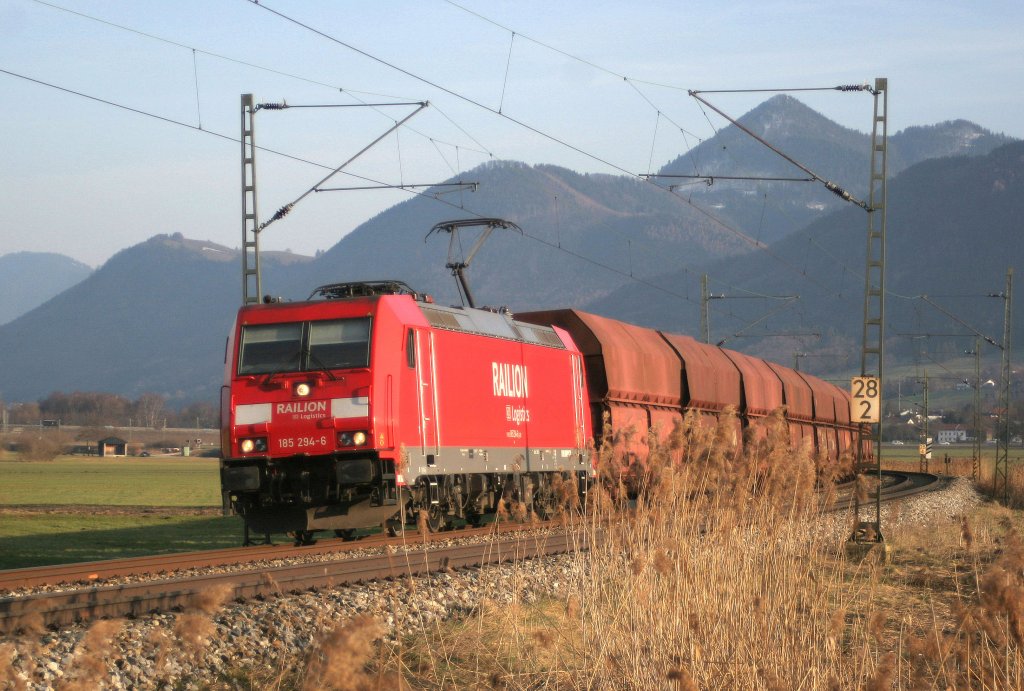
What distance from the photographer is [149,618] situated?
31.7ft

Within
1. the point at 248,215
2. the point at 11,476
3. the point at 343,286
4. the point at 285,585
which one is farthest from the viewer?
the point at 11,476

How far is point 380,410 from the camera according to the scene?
17656mm

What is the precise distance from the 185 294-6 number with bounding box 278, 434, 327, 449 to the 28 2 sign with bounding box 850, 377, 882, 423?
25.4 feet

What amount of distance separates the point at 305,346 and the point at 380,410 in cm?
158

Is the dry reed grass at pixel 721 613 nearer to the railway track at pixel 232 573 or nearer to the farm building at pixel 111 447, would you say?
the railway track at pixel 232 573

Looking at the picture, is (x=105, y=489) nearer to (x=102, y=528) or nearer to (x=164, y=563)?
(x=102, y=528)

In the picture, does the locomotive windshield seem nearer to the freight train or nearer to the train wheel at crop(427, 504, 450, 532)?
the freight train

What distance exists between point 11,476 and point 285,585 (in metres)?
65.8

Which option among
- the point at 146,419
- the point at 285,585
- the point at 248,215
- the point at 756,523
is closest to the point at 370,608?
the point at 285,585

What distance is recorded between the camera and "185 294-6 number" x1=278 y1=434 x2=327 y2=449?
1766 centimetres

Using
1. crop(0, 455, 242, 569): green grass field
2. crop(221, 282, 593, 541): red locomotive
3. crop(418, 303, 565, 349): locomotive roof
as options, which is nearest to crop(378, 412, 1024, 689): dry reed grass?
crop(221, 282, 593, 541): red locomotive

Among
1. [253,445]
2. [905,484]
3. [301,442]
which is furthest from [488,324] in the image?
[905,484]

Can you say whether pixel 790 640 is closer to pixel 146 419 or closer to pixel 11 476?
pixel 11 476

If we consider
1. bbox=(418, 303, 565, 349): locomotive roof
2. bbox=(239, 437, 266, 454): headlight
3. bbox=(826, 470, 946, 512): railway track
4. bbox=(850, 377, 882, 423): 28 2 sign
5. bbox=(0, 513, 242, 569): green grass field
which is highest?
bbox=(418, 303, 565, 349): locomotive roof
